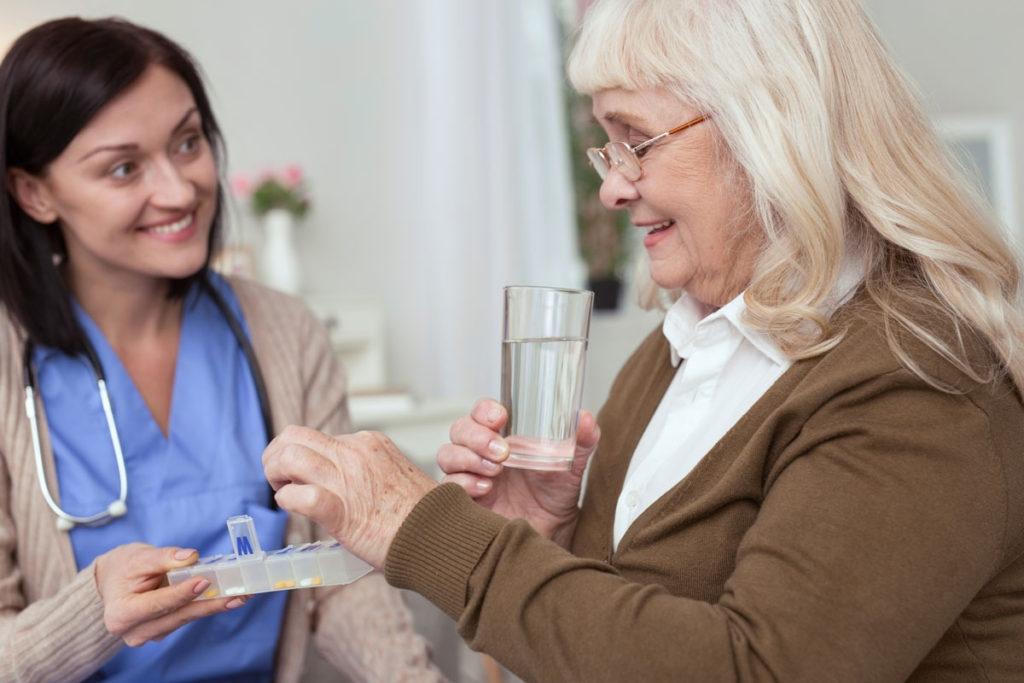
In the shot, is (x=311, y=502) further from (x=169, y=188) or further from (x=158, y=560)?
(x=169, y=188)

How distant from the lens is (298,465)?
1.00m

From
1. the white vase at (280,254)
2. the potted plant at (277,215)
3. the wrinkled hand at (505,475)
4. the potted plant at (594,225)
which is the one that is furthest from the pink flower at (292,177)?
the wrinkled hand at (505,475)

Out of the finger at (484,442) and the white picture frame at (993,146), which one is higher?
the finger at (484,442)

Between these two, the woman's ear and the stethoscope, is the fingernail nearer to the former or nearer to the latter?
the stethoscope

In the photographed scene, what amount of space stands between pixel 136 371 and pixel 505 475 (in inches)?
24.3

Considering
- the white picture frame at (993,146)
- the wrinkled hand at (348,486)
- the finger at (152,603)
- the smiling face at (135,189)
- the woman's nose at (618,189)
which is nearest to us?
the wrinkled hand at (348,486)

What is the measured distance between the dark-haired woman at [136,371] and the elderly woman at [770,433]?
0.42 m

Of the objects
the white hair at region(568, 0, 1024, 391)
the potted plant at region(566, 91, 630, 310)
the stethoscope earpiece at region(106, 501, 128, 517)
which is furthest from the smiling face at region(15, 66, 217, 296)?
the potted plant at region(566, 91, 630, 310)

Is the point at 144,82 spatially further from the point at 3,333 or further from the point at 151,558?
the point at 151,558

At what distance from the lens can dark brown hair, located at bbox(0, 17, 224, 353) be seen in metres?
1.47

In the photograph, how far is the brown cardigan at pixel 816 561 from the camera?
2.86 ft

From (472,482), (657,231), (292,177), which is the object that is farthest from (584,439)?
(292,177)

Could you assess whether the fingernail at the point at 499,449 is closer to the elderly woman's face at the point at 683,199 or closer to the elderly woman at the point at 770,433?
the elderly woman at the point at 770,433

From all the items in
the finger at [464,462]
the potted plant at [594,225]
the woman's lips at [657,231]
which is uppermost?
the woman's lips at [657,231]
